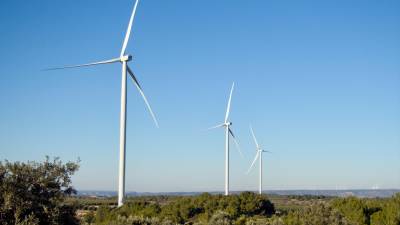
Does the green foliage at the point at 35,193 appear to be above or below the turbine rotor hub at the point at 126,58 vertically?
below

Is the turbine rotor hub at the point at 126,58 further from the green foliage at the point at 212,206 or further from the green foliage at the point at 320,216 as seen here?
the green foliage at the point at 212,206

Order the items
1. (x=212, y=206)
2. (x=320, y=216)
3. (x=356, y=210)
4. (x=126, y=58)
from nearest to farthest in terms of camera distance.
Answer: (x=320, y=216)
(x=126, y=58)
(x=356, y=210)
(x=212, y=206)

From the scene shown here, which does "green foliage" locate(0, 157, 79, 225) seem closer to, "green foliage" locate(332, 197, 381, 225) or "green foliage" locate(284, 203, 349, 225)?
"green foliage" locate(284, 203, 349, 225)

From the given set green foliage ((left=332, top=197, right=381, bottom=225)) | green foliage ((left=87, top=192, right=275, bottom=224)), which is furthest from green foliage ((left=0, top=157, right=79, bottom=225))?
green foliage ((left=87, top=192, right=275, bottom=224))

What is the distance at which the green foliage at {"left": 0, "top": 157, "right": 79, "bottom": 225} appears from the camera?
1038 inches

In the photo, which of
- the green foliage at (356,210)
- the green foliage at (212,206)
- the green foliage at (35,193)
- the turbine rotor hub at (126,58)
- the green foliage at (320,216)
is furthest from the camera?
the green foliage at (212,206)

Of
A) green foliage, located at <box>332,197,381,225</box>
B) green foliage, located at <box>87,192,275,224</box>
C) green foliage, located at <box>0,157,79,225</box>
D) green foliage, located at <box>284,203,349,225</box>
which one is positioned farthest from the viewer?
green foliage, located at <box>87,192,275,224</box>

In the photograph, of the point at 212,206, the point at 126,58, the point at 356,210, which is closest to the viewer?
the point at 126,58

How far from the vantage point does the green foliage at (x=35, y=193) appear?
26.4m

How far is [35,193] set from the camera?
27.9 m

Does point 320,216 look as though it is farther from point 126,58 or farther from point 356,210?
point 356,210

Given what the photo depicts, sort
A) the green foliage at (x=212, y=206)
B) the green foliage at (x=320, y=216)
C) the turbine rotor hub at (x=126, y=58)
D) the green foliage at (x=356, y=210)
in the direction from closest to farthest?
the green foliage at (x=320, y=216), the turbine rotor hub at (x=126, y=58), the green foliage at (x=356, y=210), the green foliage at (x=212, y=206)

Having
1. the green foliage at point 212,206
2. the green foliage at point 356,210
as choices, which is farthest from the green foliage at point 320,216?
the green foliage at point 212,206

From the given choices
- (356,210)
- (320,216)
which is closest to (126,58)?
(320,216)
